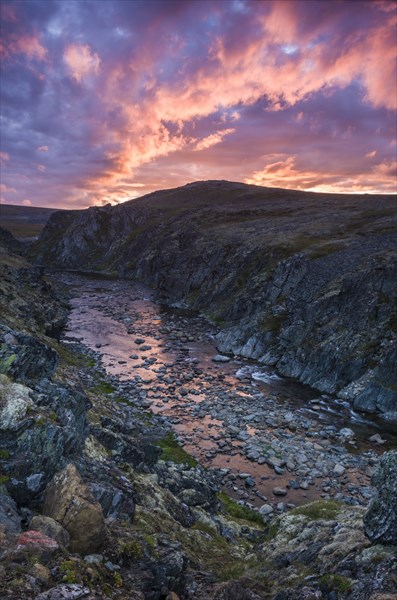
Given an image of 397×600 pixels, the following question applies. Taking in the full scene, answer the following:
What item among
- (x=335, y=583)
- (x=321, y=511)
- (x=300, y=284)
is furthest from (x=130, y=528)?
(x=300, y=284)

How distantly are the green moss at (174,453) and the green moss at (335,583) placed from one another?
1661 cm

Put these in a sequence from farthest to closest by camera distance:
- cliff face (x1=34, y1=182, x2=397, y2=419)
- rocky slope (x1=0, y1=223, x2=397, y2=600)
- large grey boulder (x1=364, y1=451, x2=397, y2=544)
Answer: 1. cliff face (x1=34, y1=182, x2=397, y2=419)
2. large grey boulder (x1=364, y1=451, x2=397, y2=544)
3. rocky slope (x1=0, y1=223, x2=397, y2=600)

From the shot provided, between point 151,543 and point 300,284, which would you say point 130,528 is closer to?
point 151,543

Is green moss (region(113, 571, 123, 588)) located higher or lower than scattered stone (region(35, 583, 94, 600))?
lower

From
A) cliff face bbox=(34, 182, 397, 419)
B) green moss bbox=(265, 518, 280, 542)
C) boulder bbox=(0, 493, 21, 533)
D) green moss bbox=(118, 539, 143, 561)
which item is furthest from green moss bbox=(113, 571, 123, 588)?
cliff face bbox=(34, 182, 397, 419)

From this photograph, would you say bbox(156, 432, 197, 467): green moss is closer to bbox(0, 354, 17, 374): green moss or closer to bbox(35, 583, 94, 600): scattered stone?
bbox(0, 354, 17, 374): green moss

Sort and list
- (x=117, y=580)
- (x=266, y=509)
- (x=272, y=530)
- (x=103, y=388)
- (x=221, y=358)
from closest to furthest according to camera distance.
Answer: (x=117, y=580) < (x=272, y=530) < (x=266, y=509) < (x=103, y=388) < (x=221, y=358)

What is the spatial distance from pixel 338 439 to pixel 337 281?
31.5 m

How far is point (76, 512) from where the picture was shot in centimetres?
1255

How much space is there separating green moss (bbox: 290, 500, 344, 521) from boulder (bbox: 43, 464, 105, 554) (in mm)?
13514

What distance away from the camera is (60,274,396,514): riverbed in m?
29.7

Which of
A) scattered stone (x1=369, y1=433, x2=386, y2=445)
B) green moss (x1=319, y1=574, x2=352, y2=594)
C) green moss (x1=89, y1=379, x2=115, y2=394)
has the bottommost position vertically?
scattered stone (x1=369, y1=433, x2=386, y2=445)

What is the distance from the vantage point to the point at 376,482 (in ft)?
49.2

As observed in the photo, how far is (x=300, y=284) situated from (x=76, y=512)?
59.0m
